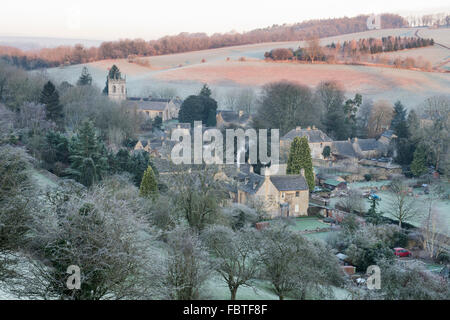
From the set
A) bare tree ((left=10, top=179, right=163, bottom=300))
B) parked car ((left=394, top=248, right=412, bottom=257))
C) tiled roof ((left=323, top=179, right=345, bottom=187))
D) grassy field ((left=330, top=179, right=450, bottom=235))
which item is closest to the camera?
bare tree ((left=10, top=179, right=163, bottom=300))

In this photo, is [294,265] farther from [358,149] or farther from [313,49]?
[313,49]

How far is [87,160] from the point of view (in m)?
26.0

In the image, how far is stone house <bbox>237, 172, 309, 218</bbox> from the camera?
28.8 metres

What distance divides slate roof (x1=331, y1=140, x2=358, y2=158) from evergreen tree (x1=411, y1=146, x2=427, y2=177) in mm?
6947

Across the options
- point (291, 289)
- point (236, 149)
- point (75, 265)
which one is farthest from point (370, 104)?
point (75, 265)

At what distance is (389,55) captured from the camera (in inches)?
2547

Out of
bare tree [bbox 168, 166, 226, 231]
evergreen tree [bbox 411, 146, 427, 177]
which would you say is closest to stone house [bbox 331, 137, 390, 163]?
evergreen tree [bbox 411, 146, 427, 177]

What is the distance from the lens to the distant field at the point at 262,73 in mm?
59438

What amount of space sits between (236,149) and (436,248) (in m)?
21.2

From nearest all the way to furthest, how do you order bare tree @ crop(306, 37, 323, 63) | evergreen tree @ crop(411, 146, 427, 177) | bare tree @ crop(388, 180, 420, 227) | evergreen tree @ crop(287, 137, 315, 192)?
bare tree @ crop(388, 180, 420, 227) < evergreen tree @ crop(287, 137, 315, 192) < evergreen tree @ crop(411, 146, 427, 177) < bare tree @ crop(306, 37, 323, 63)

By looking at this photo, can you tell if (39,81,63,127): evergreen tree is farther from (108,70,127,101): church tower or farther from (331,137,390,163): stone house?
(331,137,390,163): stone house
